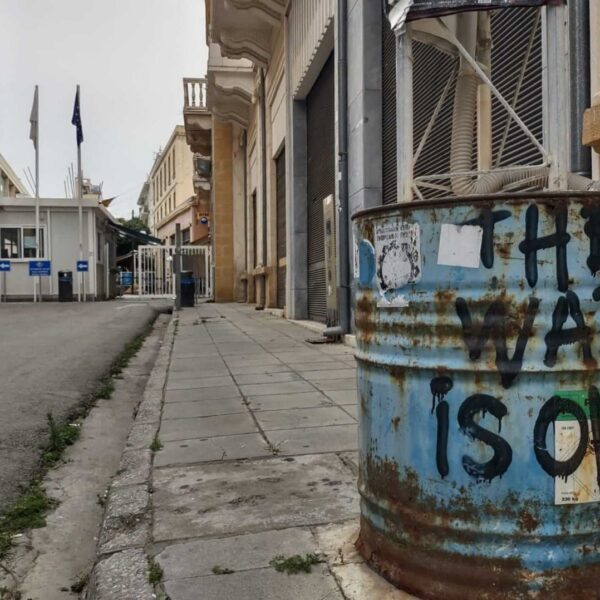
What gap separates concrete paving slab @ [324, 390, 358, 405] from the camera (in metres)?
5.25

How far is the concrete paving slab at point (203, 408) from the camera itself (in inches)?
194

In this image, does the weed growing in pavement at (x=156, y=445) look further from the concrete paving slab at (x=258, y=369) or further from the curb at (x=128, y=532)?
the concrete paving slab at (x=258, y=369)

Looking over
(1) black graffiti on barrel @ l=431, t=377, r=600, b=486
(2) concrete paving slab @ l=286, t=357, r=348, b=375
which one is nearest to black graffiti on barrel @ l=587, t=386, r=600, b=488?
(1) black graffiti on barrel @ l=431, t=377, r=600, b=486

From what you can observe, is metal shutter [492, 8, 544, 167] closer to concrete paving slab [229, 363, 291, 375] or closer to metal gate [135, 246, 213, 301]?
concrete paving slab [229, 363, 291, 375]

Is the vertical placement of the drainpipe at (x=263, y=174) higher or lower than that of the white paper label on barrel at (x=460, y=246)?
higher

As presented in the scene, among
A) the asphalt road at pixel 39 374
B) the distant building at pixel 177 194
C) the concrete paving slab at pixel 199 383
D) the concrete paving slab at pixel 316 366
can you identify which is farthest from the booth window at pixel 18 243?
the concrete paving slab at pixel 199 383

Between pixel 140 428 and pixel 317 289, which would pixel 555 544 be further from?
pixel 317 289

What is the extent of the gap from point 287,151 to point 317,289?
3.40 metres

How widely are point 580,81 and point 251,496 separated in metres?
3.23

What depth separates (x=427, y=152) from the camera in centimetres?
705

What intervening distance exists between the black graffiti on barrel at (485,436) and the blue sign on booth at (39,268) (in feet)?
88.1

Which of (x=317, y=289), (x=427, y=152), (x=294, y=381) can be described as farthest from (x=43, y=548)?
(x=317, y=289)

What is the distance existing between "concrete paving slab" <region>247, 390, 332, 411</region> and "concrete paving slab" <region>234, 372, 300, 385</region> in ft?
2.40

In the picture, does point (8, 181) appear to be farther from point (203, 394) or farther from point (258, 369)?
point (203, 394)
